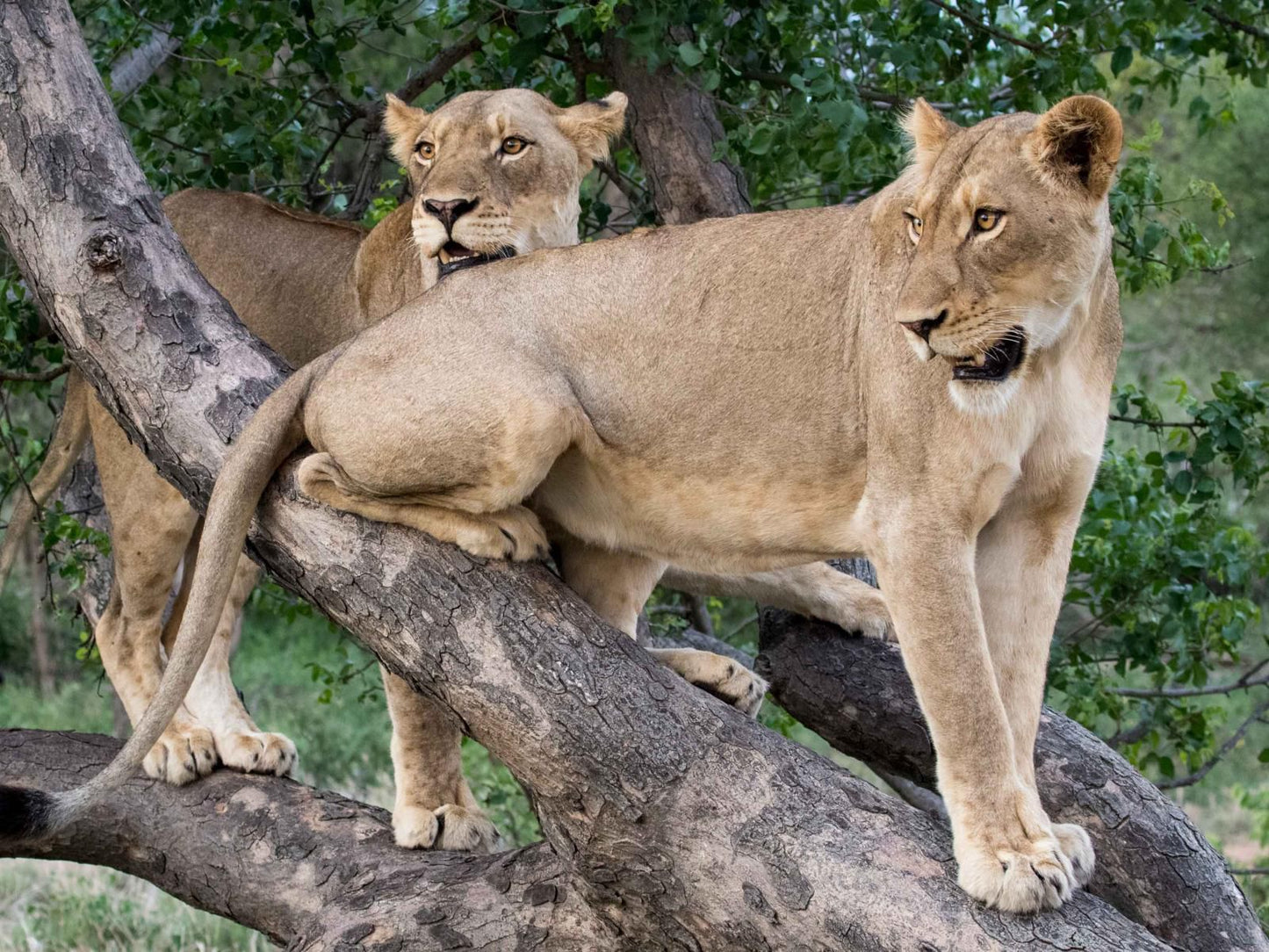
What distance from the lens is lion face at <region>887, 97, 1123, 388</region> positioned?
274cm

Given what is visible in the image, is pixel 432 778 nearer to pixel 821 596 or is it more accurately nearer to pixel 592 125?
pixel 821 596

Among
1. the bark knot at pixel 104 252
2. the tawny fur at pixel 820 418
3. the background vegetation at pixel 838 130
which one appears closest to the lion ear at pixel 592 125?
the background vegetation at pixel 838 130

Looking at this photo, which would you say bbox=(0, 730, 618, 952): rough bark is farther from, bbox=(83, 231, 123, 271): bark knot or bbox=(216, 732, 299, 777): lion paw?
bbox=(83, 231, 123, 271): bark knot

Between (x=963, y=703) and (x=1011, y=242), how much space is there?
877 mm

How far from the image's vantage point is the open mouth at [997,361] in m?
2.80

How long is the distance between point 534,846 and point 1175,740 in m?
2.86

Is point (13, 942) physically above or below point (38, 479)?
below

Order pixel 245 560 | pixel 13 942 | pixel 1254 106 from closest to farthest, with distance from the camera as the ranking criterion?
pixel 245 560 → pixel 13 942 → pixel 1254 106

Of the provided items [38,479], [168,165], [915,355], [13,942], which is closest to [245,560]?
[38,479]

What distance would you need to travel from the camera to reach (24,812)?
10.3 feet

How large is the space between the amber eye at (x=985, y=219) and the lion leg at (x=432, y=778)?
5.95ft

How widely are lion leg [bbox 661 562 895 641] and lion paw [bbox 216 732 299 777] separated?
3.91 ft

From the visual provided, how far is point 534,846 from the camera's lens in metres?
3.48

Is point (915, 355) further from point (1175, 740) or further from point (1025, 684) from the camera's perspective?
point (1175, 740)
